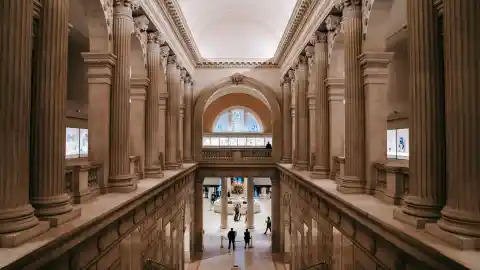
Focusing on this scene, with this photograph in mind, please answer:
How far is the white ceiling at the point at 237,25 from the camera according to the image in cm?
1889

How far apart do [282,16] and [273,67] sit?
399 cm

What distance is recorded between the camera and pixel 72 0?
1076 centimetres

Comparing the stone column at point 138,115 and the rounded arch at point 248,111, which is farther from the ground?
the rounded arch at point 248,111

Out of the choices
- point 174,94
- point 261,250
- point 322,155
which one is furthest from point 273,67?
point 322,155

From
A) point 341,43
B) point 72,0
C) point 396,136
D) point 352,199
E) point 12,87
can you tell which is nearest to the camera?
point 12,87

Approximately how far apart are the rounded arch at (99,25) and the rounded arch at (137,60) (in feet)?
8.63

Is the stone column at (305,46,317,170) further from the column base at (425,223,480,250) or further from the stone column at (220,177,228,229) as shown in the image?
the stone column at (220,177,228,229)

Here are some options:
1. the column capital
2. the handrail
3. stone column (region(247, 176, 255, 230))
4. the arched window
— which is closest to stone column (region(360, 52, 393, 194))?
the handrail

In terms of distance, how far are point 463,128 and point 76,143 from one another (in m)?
14.7

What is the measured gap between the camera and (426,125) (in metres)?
5.47

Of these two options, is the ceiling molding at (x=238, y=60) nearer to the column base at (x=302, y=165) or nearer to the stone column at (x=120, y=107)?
the stone column at (x=120, y=107)

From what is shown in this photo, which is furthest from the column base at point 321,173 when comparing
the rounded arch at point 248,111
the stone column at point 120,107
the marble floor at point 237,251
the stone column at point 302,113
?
the rounded arch at point 248,111

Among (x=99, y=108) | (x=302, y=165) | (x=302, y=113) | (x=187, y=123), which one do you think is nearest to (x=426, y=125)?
(x=99, y=108)

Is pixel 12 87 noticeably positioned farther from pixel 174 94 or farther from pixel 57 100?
pixel 174 94
